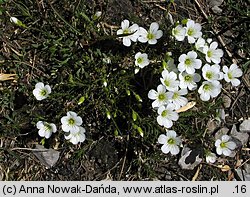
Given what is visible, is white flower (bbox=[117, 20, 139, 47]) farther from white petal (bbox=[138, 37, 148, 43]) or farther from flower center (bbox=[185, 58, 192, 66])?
flower center (bbox=[185, 58, 192, 66])

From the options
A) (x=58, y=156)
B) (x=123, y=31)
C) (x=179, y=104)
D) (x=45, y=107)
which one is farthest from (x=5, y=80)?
(x=179, y=104)

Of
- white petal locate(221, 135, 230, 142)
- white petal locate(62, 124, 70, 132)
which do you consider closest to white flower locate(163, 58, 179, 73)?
white petal locate(221, 135, 230, 142)

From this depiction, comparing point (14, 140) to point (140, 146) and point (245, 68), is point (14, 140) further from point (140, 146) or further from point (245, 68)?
point (245, 68)

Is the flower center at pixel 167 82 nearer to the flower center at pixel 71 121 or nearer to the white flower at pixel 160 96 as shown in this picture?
the white flower at pixel 160 96

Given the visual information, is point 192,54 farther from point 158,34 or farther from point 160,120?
point 160,120

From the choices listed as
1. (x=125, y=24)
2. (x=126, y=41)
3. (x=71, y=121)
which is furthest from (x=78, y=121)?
(x=125, y=24)
